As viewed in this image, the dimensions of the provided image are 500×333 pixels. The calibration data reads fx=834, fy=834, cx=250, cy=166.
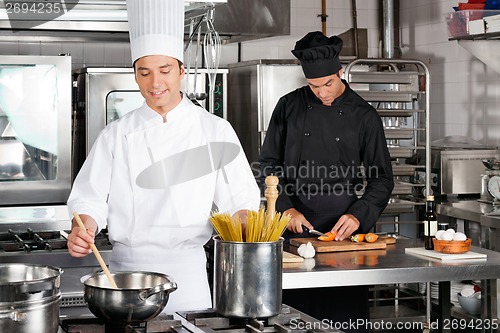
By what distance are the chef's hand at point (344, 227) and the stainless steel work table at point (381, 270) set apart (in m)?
0.17

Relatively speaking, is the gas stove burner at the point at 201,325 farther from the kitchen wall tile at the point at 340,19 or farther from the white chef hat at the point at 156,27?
the kitchen wall tile at the point at 340,19

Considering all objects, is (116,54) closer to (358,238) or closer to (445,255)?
(358,238)

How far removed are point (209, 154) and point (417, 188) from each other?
11.3ft

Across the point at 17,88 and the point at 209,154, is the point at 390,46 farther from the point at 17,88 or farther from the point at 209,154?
the point at 209,154

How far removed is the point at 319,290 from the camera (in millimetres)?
3922

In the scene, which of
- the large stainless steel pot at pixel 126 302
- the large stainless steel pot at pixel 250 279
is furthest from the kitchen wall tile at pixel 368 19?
the large stainless steel pot at pixel 126 302

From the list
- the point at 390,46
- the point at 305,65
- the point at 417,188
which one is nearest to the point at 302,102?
the point at 305,65

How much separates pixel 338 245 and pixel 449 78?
3.07m

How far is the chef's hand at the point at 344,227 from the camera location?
382cm

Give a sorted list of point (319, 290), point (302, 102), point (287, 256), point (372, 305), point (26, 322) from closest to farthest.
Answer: point (26, 322)
point (287, 256)
point (319, 290)
point (302, 102)
point (372, 305)

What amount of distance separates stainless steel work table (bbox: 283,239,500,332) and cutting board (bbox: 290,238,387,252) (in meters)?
0.03

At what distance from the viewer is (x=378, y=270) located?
3260 millimetres

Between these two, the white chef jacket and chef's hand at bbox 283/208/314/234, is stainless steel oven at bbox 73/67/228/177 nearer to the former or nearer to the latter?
chef's hand at bbox 283/208/314/234

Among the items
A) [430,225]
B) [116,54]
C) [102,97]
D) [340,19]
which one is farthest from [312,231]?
[340,19]
